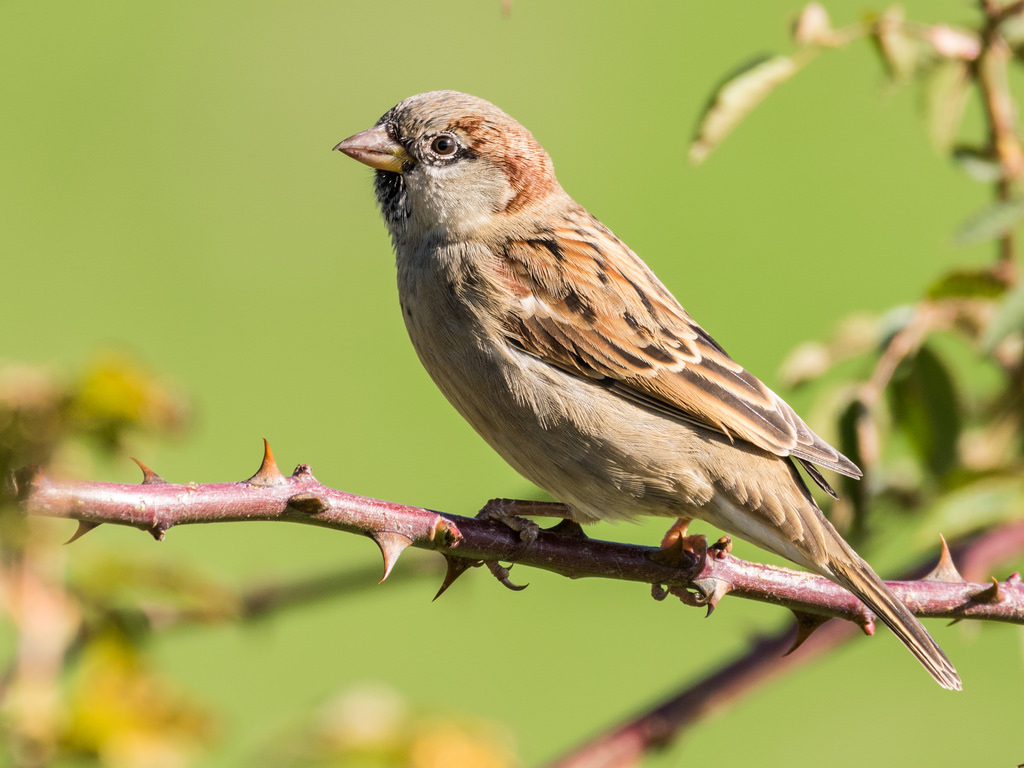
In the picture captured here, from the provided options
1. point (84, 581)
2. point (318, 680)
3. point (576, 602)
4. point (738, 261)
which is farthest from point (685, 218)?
point (84, 581)

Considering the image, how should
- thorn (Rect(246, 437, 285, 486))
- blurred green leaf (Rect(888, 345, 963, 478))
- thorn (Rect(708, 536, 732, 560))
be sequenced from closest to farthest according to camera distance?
1. thorn (Rect(246, 437, 285, 486))
2. thorn (Rect(708, 536, 732, 560))
3. blurred green leaf (Rect(888, 345, 963, 478))

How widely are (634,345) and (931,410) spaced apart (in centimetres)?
65

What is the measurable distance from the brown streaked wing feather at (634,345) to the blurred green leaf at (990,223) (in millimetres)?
465

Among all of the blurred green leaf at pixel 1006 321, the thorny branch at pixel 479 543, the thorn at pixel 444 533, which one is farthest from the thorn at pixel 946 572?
the thorn at pixel 444 533

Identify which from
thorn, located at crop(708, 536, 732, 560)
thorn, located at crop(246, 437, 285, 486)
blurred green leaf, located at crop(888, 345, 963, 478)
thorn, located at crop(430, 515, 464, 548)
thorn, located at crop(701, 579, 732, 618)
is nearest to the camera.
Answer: thorn, located at crop(246, 437, 285, 486)

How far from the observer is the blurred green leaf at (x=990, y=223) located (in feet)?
7.14

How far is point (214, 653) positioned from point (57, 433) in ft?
13.9

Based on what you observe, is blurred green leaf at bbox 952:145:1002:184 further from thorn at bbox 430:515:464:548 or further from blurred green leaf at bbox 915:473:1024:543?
thorn at bbox 430:515:464:548

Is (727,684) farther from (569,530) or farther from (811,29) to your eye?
(811,29)

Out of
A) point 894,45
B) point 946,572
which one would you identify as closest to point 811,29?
point 894,45

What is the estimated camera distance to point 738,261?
5.64 m

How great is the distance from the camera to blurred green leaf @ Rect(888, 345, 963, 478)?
99.3 inches

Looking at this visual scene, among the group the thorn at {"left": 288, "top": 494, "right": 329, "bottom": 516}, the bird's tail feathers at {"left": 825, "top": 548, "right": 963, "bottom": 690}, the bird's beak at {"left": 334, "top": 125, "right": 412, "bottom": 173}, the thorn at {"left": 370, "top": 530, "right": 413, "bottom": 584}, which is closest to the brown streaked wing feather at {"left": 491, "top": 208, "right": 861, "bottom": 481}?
the bird's tail feathers at {"left": 825, "top": 548, "right": 963, "bottom": 690}

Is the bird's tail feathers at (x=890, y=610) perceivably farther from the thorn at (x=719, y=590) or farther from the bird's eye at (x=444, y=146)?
the bird's eye at (x=444, y=146)
